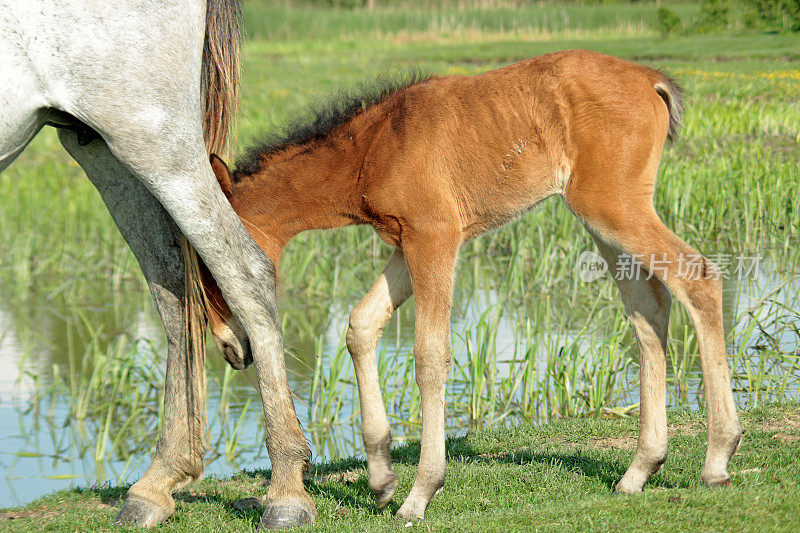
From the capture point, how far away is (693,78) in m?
11.8

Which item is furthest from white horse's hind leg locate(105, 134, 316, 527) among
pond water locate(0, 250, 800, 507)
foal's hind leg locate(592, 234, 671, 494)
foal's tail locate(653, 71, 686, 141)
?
foal's tail locate(653, 71, 686, 141)

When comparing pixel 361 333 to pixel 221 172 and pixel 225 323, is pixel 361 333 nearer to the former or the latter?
pixel 225 323

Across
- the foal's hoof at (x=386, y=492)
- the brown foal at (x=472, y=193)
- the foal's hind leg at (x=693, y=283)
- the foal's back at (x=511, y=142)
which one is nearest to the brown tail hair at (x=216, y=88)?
the brown foal at (x=472, y=193)

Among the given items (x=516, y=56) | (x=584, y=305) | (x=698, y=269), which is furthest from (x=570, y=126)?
(x=516, y=56)

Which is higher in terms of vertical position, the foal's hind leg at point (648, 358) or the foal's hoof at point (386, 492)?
the foal's hind leg at point (648, 358)

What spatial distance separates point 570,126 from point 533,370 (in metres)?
2.33

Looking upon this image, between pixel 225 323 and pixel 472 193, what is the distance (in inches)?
54.5

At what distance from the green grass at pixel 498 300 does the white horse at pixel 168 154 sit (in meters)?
0.75

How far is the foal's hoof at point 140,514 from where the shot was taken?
174 inches

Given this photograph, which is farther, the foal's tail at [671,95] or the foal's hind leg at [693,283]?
the foal's tail at [671,95]

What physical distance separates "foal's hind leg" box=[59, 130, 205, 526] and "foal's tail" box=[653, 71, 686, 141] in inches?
101

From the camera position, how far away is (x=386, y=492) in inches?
175

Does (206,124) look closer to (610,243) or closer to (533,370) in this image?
(610,243)

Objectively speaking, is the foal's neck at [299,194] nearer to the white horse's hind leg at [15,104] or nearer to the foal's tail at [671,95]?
the white horse's hind leg at [15,104]
